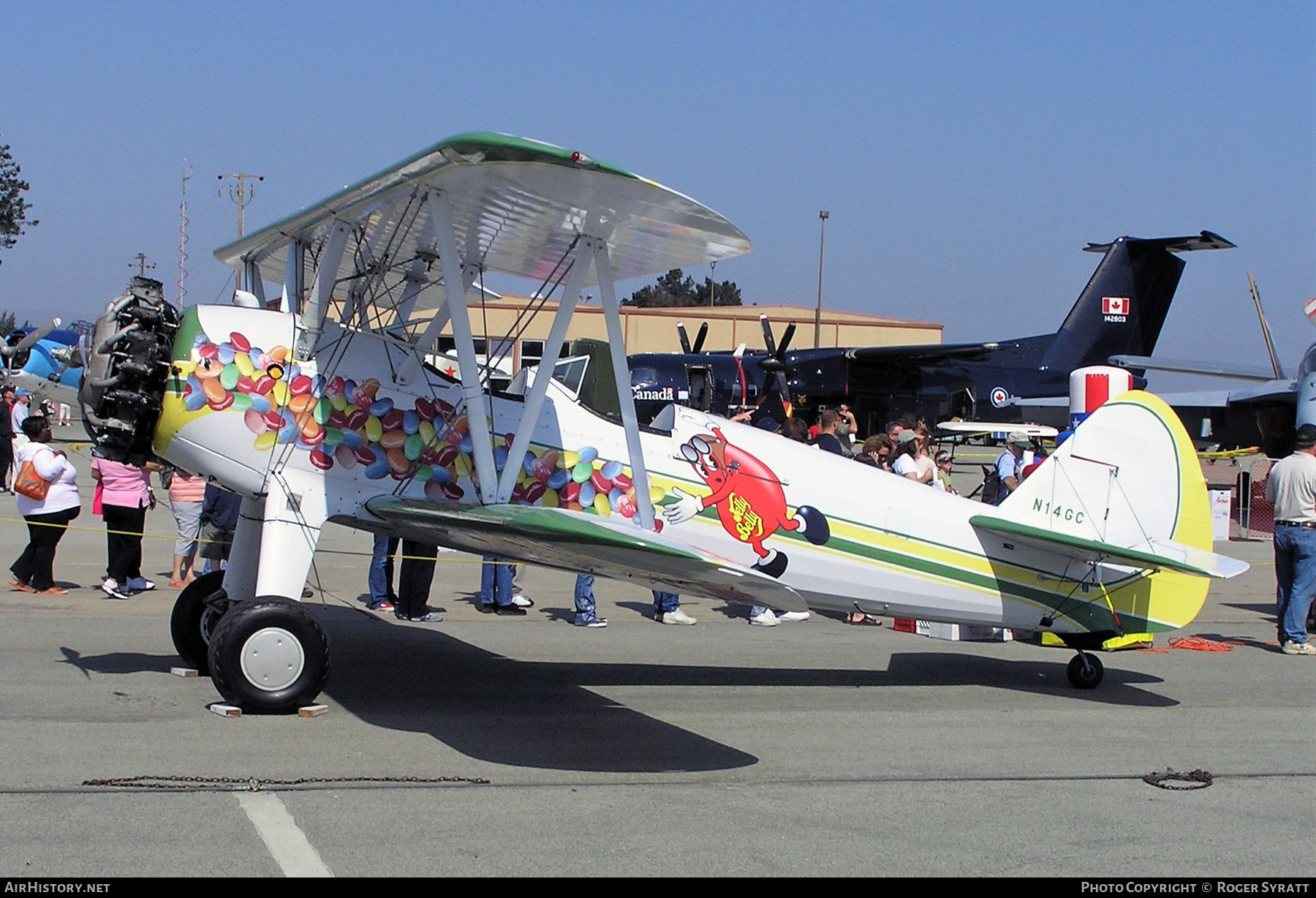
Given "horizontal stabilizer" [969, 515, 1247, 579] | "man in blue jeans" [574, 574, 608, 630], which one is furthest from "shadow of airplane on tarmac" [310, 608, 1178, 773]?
"man in blue jeans" [574, 574, 608, 630]

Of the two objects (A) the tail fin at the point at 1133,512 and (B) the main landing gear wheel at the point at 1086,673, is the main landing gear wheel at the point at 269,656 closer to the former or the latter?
(A) the tail fin at the point at 1133,512

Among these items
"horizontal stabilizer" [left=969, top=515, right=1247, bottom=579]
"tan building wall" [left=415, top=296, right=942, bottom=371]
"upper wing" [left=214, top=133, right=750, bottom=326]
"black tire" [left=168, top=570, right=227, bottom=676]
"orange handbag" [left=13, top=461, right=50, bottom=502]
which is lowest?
"black tire" [left=168, top=570, right=227, bottom=676]

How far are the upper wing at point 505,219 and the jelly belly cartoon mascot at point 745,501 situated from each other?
1184 millimetres

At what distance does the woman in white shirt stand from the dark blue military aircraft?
19.1 metres

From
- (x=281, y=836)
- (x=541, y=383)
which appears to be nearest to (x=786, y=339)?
(x=541, y=383)

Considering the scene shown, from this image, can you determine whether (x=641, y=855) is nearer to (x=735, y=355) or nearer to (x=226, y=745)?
(x=226, y=745)

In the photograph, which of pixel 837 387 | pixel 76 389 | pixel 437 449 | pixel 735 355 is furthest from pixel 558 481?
pixel 837 387

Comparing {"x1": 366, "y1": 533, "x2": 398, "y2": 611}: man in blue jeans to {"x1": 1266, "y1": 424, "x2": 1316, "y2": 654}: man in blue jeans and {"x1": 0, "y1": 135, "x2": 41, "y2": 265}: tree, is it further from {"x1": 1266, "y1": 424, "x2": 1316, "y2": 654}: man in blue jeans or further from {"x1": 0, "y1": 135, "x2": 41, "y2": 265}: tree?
{"x1": 0, "y1": 135, "x2": 41, "y2": 265}: tree

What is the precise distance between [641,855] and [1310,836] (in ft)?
9.43

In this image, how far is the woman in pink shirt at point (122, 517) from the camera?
1058cm

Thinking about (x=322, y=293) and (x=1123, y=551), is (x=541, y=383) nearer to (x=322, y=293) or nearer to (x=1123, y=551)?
(x=322, y=293)

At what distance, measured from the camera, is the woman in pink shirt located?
34.7 feet

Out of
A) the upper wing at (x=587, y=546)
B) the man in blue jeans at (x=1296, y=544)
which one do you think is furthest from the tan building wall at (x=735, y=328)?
the upper wing at (x=587, y=546)

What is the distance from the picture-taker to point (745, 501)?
743cm
